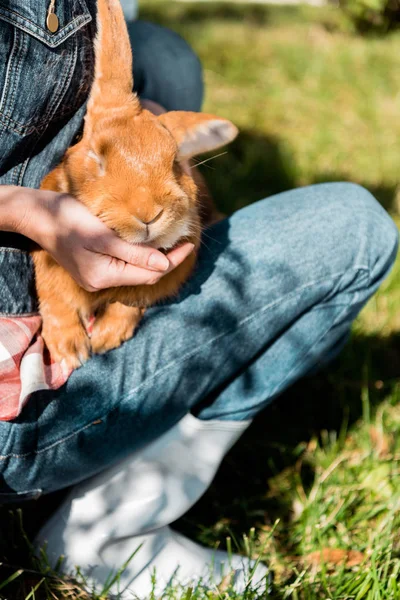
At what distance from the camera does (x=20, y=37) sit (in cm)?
156

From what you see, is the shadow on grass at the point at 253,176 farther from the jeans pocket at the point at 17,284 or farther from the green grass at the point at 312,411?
the jeans pocket at the point at 17,284

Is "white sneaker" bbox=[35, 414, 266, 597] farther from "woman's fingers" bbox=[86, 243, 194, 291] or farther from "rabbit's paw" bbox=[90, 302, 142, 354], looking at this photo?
"woman's fingers" bbox=[86, 243, 194, 291]

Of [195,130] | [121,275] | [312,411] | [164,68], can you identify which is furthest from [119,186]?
[312,411]

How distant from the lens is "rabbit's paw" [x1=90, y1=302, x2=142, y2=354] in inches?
68.5

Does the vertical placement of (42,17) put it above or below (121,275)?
above

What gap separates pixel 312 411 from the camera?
2689 mm

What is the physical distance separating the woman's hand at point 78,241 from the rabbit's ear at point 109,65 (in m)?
0.23

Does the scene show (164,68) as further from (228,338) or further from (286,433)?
(286,433)

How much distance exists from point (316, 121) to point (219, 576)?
3415mm

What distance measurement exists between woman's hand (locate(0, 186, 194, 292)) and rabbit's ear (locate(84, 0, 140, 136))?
0.75ft

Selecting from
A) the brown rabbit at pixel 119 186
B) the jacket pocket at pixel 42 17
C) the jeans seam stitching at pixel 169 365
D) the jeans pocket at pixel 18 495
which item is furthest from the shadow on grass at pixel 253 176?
the jeans pocket at pixel 18 495

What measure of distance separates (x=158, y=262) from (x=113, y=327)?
0.24m

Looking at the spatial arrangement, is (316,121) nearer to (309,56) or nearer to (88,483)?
(309,56)

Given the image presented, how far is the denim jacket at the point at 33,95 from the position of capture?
5.12 ft
